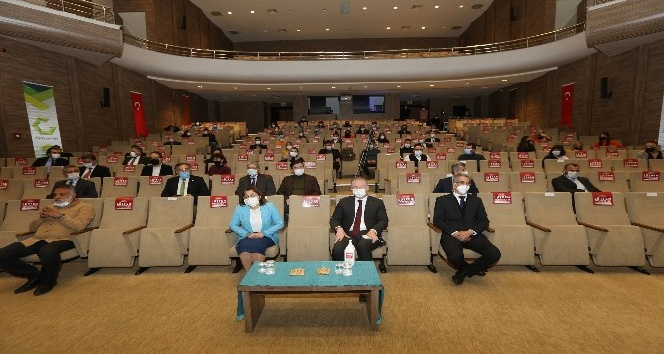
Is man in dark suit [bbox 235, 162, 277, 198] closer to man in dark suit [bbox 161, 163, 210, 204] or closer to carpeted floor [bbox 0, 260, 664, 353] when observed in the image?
man in dark suit [bbox 161, 163, 210, 204]

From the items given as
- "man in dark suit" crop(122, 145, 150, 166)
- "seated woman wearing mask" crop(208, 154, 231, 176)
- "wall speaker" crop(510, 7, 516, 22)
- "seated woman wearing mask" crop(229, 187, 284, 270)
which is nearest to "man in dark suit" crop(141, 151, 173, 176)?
"seated woman wearing mask" crop(208, 154, 231, 176)

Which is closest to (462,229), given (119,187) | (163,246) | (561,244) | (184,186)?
(561,244)

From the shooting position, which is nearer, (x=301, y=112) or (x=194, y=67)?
(x=194, y=67)

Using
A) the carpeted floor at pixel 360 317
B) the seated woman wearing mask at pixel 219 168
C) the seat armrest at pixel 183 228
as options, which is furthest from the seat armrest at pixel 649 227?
the seated woman wearing mask at pixel 219 168

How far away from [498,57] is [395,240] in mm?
13551

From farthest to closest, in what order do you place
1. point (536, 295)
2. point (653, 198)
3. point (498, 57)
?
point (498, 57) → point (653, 198) → point (536, 295)

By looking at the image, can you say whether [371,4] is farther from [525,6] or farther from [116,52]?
[116,52]

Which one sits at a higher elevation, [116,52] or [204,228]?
[116,52]

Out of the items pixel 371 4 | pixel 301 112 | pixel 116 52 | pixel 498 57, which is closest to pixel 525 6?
pixel 498 57

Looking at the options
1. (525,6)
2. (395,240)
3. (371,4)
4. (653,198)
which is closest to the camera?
(395,240)

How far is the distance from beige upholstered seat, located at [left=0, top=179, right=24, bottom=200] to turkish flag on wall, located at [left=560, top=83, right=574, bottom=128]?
16.2 m

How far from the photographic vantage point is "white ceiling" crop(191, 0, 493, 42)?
1764cm

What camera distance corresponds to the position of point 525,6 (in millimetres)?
16188

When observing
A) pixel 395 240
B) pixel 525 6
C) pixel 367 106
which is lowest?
pixel 395 240
